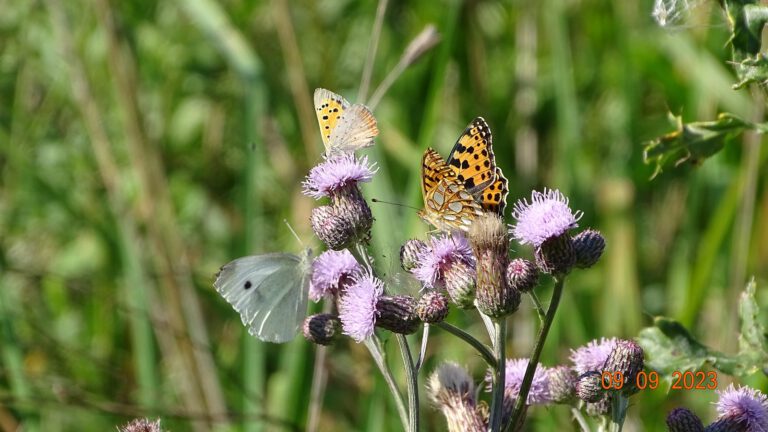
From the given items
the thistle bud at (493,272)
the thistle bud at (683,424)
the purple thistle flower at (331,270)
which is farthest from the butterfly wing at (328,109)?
the thistle bud at (683,424)

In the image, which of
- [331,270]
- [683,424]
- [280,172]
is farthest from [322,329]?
[280,172]

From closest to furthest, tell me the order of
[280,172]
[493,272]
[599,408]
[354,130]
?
[493,272], [599,408], [354,130], [280,172]

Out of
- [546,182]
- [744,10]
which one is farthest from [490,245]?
[546,182]

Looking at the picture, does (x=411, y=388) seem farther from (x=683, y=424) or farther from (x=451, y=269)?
(x=683, y=424)

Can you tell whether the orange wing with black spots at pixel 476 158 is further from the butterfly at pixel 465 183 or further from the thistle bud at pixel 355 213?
the thistle bud at pixel 355 213

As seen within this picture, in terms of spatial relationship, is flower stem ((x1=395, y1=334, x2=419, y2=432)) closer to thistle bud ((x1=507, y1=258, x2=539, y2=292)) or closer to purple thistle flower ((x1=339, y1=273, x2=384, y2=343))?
purple thistle flower ((x1=339, y1=273, x2=384, y2=343))

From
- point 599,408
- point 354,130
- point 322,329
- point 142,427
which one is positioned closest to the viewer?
point 142,427

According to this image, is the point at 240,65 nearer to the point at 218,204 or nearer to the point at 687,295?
the point at 218,204
